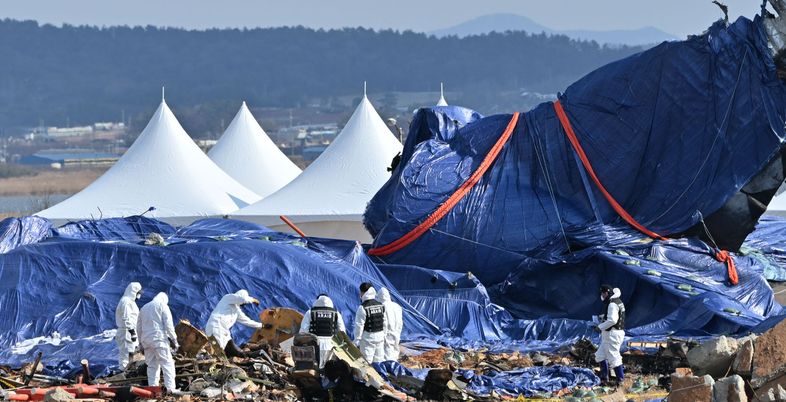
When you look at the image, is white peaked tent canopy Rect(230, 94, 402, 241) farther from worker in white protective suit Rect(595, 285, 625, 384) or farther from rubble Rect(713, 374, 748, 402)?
rubble Rect(713, 374, 748, 402)

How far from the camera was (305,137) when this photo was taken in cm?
12394

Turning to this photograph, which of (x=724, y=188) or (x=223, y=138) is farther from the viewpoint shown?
(x=223, y=138)

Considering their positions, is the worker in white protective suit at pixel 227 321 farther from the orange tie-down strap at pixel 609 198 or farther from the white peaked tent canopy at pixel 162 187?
the white peaked tent canopy at pixel 162 187

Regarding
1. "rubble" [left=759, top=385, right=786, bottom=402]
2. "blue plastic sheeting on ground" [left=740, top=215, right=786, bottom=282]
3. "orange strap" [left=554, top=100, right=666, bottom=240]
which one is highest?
"orange strap" [left=554, top=100, right=666, bottom=240]

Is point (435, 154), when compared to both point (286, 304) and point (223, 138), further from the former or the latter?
point (223, 138)

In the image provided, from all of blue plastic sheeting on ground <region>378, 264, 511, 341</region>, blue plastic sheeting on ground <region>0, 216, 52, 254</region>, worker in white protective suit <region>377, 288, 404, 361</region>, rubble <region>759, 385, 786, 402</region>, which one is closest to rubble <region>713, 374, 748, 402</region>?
rubble <region>759, 385, 786, 402</region>

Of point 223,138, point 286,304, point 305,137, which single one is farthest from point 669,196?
point 305,137

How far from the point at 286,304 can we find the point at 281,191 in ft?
39.7

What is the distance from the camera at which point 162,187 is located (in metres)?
33.8

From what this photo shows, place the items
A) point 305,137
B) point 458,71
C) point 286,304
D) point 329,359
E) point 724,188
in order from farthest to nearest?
1. point 458,71
2. point 305,137
3. point 724,188
4. point 286,304
5. point 329,359

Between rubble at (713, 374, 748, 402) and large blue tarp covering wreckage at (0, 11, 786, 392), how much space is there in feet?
19.3

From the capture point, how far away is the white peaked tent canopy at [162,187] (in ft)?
108

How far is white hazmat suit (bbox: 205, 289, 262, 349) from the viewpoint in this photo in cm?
1752

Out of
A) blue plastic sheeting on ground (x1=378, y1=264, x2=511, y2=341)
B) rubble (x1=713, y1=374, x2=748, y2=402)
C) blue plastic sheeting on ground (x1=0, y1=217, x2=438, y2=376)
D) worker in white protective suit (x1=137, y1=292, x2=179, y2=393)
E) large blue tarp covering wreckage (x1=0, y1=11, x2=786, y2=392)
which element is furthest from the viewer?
blue plastic sheeting on ground (x1=378, y1=264, x2=511, y2=341)
